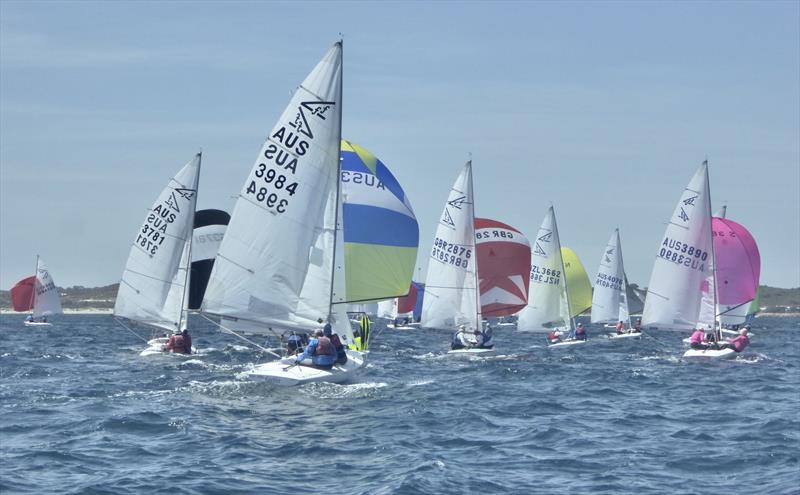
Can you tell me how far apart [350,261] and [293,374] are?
18.2 feet

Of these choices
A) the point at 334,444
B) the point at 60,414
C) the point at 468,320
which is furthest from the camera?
the point at 468,320

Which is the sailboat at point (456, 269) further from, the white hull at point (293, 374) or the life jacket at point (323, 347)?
the life jacket at point (323, 347)

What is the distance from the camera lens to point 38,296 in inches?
3420

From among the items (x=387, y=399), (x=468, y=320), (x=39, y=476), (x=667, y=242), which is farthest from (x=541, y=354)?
(x=39, y=476)

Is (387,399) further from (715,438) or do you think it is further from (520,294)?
(520,294)

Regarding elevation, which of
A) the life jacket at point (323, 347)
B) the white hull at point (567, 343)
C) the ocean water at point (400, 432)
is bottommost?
the ocean water at point (400, 432)

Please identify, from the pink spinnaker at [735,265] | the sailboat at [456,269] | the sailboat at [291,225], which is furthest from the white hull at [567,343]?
the sailboat at [291,225]

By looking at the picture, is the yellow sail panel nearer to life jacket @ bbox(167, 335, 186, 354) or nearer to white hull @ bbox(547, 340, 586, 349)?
white hull @ bbox(547, 340, 586, 349)

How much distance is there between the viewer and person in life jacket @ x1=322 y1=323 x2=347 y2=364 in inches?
1101

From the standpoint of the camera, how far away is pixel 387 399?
2664 cm

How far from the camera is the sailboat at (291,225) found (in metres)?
29.2

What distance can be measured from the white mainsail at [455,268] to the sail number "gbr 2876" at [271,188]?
1891 cm

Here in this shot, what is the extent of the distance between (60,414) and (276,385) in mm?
5329

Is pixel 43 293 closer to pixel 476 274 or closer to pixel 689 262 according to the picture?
pixel 476 274
